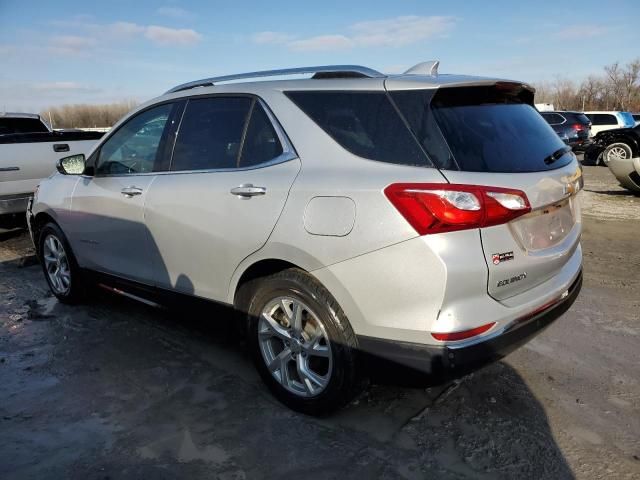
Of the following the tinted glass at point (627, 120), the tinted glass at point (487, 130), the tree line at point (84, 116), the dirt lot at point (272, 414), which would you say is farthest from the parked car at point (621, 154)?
the tree line at point (84, 116)

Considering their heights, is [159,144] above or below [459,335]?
above

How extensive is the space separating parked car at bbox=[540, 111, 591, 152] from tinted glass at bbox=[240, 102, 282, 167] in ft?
60.0

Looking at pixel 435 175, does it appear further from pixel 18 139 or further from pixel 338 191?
pixel 18 139

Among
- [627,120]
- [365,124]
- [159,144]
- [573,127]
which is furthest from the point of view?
[627,120]

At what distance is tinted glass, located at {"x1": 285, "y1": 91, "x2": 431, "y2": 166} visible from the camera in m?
2.48

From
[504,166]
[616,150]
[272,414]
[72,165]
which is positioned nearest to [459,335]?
[504,166]

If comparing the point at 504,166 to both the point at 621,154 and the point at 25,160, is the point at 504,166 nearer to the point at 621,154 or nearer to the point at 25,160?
the point at 25,160

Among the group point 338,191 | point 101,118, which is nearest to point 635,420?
point 338,191

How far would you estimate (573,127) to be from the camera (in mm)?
19156

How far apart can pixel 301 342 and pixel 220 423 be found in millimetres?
631

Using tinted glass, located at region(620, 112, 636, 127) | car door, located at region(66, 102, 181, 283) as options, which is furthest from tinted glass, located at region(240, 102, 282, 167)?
tinted glass, located at region(620, 112, 636, 127)

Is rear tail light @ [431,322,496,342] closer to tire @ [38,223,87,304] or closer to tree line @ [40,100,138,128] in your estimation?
tire @ [38,223,87,304]

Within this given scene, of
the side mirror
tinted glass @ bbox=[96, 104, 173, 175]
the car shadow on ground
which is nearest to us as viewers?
the car shadow on ground

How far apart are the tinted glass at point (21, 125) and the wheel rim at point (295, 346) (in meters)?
8.61
